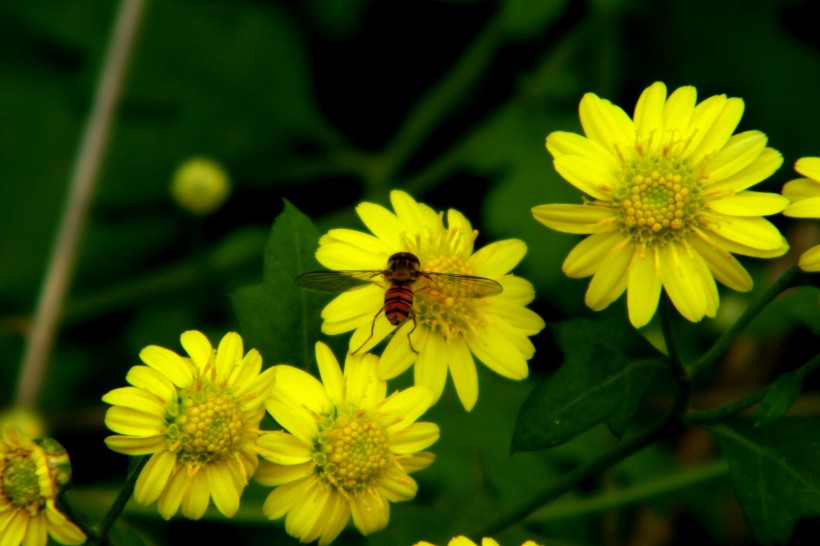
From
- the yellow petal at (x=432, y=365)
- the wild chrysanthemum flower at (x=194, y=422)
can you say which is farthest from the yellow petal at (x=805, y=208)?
the wild chrysanthemum flower at (x=194, y=422)

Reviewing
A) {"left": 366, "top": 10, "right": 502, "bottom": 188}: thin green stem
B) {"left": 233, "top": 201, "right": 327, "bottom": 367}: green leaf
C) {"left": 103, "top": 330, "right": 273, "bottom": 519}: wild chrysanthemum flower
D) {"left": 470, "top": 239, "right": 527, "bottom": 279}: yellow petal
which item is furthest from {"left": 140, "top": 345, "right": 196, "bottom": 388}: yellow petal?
{"left": 366, "top": 10, "right": 502, "bottom": 188}: thin green stem

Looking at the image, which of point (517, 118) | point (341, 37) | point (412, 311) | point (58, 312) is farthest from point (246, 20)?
point (412, 311)

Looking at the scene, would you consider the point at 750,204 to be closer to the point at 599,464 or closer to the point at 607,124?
the point at 607,124

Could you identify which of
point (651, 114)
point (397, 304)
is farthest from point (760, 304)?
point (397, 304)

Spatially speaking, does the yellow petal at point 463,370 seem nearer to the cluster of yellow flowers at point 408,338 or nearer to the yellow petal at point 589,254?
the cluster of yellow flowers at point 408,338

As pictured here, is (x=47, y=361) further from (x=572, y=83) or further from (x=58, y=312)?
(x=572, y=83)
